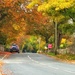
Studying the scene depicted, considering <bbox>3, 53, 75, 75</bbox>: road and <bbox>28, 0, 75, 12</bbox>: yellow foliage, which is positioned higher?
<bbox>28, 0, 75, 12</bbox>: yellow foliage

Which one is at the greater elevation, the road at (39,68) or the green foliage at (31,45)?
the green foliage at (31,45)

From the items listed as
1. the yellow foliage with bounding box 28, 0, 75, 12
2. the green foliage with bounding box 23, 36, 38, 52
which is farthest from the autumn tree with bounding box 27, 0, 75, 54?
the green foliage with bounding box 23, 36, 38, 52

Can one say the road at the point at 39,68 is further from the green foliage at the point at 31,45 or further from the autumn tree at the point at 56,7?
the green foliage at the point at 31,45

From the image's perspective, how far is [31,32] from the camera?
7675cm

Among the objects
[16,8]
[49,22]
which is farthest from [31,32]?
[16,8]

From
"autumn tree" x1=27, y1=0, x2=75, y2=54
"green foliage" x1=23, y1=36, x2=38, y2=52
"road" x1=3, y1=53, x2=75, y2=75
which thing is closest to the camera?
"road" x1=3, y1=53, x2=75, y2=75

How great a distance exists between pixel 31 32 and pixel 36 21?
20.2 metres

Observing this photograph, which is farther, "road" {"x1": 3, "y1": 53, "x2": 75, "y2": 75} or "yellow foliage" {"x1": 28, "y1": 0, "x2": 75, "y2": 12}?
"yellow foliage" {"x1": 28, "y1": 0, "x2": 75, "y2": 12}

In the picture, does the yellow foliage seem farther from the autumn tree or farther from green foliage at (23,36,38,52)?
green foliage at (23,36,38,52)

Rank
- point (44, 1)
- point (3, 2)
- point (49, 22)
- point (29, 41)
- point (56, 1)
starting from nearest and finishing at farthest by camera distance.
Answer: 1. point (56, 1)
2. point (44, 1)
3. point (3, 2)
4. point (49, 22)
5. point (29, 41)

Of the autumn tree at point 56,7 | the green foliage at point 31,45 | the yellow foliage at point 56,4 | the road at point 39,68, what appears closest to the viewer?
the road at point 39,68

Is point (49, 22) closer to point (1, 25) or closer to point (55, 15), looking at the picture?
point (1, 25)

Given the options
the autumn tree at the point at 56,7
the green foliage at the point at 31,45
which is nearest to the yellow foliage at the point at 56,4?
the autumn tree at the point at 56,7

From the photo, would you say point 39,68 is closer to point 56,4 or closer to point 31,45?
point 56,4
